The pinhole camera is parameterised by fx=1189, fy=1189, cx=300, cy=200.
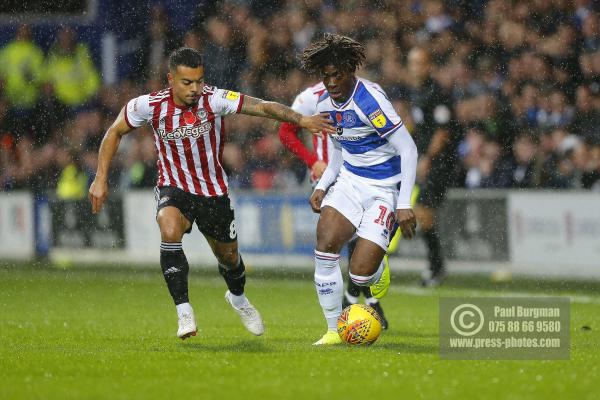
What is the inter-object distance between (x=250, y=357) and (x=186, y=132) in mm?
1924

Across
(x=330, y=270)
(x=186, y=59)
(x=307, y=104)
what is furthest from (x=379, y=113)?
(x=186, y=59)

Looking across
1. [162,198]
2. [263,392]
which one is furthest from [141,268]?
[263,392]

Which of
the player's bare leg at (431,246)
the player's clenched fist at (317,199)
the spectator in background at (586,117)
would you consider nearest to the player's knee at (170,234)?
the player's clenched fist at (317,199)

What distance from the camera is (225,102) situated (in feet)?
28.5

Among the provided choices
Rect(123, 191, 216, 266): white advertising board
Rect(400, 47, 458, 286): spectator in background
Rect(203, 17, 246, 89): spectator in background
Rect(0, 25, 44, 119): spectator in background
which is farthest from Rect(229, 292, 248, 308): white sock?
Rect(0, 25, 44, 119): spectator in background

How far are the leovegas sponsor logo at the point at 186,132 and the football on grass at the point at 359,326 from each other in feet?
5.76

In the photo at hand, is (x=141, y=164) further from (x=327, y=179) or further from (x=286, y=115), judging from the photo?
(x=286, y=115)

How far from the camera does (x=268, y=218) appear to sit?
16.9 meters

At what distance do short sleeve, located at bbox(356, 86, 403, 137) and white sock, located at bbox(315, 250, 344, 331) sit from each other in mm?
959

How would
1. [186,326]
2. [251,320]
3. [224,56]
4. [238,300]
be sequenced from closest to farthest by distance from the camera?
[186,326] → [251,320] → [238,300] → [224,56]

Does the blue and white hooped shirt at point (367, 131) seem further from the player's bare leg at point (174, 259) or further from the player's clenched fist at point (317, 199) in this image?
the player's bare leg at point (174, 259)

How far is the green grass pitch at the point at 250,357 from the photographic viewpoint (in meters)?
6.17

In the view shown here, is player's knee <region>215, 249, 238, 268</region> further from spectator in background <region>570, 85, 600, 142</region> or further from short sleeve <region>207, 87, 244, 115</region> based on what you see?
spectator in background <region>570, 85, 600, 142</region>

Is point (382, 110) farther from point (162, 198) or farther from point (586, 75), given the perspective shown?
point (586, 75)
